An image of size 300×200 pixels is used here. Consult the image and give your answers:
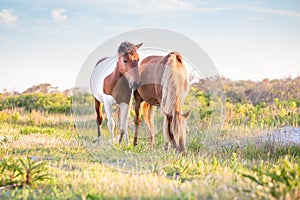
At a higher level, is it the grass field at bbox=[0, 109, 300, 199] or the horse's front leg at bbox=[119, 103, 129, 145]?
the horse's front leg at bbox=[119, 103, 129, 145]

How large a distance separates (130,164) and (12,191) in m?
2.30

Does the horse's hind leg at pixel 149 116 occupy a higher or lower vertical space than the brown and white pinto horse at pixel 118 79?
lower

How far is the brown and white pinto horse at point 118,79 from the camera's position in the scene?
26.1 ft

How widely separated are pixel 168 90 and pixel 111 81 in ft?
6.53

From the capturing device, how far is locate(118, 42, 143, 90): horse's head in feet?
25.9

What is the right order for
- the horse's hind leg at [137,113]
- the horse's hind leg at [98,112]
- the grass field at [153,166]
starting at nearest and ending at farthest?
the grass field at [153,166] → the horse's hind leg at [137,113] → the horse's hind leg at [98,112]

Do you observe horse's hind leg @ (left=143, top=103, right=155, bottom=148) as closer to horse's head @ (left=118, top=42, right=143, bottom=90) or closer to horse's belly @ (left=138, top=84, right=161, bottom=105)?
horse's belly @ (left=138, top=84, right=161, bottom=105)

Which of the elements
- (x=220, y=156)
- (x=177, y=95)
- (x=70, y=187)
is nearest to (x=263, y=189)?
(x=70, y=187)

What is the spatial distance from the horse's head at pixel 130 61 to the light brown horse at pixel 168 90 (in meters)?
0.23

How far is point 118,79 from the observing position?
28.0 feet

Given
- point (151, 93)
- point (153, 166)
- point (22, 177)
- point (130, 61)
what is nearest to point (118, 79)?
point (130, 61)

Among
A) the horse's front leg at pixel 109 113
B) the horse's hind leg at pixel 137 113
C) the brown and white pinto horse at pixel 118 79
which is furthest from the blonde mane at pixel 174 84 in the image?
the horse's front leg at pixel 109 113

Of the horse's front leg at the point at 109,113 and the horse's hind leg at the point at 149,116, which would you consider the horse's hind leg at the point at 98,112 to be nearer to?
the horse's front leg at the point at 109,113

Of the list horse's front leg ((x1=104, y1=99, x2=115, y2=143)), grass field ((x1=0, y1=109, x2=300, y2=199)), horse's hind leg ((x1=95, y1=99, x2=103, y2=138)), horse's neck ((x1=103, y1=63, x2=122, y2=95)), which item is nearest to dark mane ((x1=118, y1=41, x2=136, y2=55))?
horse's neck ((x1=103, y1=63, x2=122, y2=95))
